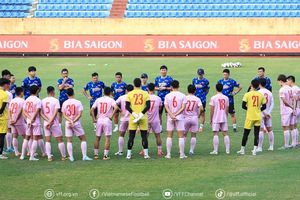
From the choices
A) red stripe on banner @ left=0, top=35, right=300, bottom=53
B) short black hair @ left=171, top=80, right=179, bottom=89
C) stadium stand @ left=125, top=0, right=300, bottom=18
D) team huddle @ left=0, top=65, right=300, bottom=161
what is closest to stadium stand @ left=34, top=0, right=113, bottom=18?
stadium stand @ left=125, top=0, right=300, bottom=18

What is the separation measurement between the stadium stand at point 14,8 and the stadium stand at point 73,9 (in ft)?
3.04

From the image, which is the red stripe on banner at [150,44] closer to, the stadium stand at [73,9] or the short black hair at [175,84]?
the stadium stand at [73,9]

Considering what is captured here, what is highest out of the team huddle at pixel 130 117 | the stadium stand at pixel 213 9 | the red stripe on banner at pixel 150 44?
the stadium stand at pixel 213 9

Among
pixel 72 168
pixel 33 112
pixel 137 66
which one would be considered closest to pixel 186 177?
pixel 72 168

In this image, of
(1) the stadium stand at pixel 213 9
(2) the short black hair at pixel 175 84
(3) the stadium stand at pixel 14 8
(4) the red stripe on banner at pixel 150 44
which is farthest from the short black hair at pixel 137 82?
(3) the stadium stand at pixel 14 8

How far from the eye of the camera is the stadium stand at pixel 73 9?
5597 cm

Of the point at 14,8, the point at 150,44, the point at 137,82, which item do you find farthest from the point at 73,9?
the point at 137,82

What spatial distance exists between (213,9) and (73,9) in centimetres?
1098

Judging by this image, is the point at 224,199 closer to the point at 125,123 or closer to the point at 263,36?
the point at 125,123

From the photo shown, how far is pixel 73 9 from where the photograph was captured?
57094 millimetres

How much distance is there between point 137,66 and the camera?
144 feet

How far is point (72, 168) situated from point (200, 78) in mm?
7493

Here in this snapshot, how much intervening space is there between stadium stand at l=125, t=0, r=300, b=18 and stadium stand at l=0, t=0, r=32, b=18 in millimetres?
8030

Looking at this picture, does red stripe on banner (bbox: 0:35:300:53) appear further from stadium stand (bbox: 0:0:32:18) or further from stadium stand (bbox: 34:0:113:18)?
stadium stand (bbox: 0:0:32:18)
